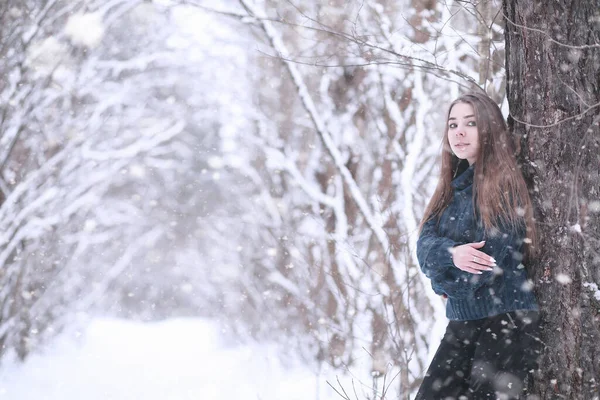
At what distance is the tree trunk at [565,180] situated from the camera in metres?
2.60

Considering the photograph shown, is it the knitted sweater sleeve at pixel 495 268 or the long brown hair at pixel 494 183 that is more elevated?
the long brown hair at pixel 494 183

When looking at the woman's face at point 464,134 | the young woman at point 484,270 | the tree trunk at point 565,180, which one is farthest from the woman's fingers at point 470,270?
the woman's face at point 464,134

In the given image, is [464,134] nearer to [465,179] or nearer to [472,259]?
[465,179]

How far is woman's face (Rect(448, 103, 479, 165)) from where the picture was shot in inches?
115

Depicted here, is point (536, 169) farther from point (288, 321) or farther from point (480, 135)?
point (288, 321)

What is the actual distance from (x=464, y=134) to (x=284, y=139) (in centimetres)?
738

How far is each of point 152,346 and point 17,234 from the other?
25.9ft

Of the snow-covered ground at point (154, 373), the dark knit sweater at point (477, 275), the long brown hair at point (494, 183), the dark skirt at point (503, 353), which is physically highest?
the long brown hair at point (494, 183)

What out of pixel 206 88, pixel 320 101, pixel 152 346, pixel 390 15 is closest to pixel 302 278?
pixel 320 101

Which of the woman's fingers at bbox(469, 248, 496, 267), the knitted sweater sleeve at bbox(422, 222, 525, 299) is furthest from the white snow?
the woman's fingers at bbox(469, 248, 496, 267)

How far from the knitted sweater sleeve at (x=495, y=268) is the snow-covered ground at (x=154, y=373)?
308 cm

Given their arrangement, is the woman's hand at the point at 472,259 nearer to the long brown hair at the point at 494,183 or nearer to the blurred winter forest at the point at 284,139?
the long brown hair at the point at 494,183

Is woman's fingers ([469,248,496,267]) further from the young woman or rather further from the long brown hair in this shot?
the long brown hair

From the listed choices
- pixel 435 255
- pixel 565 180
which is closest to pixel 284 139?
pixel 435 255
